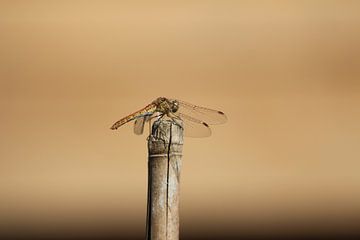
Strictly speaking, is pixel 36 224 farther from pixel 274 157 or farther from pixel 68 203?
pixel 274 157

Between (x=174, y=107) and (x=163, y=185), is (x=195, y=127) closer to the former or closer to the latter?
(x=174, y=107)

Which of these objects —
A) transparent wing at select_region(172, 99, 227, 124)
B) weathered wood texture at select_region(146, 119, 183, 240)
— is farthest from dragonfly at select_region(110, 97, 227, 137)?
weathered wood texture at select_region(146, 119, 183, 240)

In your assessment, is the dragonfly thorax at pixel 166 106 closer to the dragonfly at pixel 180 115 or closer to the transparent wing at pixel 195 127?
the dragonfly at pixel 180 115

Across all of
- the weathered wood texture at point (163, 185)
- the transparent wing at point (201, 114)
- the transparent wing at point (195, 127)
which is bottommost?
the weathered wood texture at point (163, 185)

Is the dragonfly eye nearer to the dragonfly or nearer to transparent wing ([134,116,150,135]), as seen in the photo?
the dragonfly

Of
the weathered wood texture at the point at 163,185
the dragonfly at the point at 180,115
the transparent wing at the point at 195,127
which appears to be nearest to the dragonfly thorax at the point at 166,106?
the dragonfly at the point at 180,115

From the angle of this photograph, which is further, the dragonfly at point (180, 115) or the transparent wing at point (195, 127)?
the transparent wing at point (195, 127)
